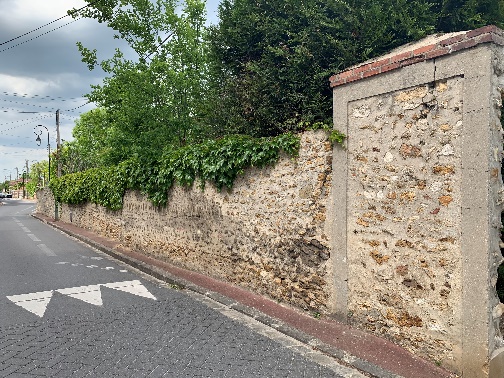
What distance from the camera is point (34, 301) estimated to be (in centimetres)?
620

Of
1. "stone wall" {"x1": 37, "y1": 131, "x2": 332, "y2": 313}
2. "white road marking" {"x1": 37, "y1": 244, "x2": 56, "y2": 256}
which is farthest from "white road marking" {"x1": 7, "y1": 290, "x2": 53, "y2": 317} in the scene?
"white road marking" {"x1": 37, "y1": 244, "x2": 56, "y2": 256}

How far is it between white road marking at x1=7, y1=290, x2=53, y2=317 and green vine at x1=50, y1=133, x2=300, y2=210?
337 centimetres

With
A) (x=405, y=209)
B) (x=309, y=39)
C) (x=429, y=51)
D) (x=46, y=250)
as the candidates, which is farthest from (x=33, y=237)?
(x=429, y=51)

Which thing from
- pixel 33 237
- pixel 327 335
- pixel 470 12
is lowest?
pixel 33 237

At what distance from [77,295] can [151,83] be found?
5.82 m

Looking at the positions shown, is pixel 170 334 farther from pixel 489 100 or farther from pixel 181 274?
pixel 489 100

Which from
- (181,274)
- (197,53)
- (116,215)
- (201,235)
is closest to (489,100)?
(201,235)

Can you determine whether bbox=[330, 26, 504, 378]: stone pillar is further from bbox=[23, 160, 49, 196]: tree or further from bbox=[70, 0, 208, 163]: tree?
bbox=[23, 160, 49, 196]: tree

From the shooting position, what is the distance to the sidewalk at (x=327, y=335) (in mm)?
3793

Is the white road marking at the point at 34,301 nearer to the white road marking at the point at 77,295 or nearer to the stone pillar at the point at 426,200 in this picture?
the white road marking at the point at 77,295

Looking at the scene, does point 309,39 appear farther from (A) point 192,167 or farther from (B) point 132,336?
(B) point 132,336

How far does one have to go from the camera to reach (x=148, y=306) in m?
5.99

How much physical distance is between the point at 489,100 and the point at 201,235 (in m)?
5.71

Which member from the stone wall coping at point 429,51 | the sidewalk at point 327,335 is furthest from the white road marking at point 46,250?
the stone wall coping at point 429,51
